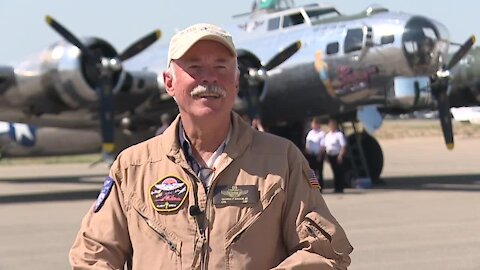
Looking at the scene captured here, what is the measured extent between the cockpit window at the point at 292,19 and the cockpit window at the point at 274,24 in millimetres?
171

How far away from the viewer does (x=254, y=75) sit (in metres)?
18.4

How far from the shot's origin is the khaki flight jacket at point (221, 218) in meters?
2.55

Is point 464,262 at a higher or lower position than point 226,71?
lower

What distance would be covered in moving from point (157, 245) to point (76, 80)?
1481 centimetres

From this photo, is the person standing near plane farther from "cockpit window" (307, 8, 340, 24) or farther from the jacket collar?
"cockpit window" (307, 8, 340, 24)

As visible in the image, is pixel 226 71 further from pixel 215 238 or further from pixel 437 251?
pixel 437 251

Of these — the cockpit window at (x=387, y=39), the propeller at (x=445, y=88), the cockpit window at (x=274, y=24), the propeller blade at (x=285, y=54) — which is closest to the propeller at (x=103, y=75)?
the propeller blade at (x=285, y=54)

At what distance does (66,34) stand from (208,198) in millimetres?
15449

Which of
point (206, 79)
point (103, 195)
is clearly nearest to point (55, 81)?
point (103, 195)

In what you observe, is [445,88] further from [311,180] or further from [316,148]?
[311,180]

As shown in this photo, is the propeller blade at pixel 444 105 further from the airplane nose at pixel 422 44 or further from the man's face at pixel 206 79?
the man's face at pixel 206 79

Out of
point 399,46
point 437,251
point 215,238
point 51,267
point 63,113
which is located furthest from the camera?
point 63,113

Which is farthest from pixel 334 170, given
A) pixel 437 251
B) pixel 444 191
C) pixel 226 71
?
pixel 226 71

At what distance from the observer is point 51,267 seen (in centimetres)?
885
